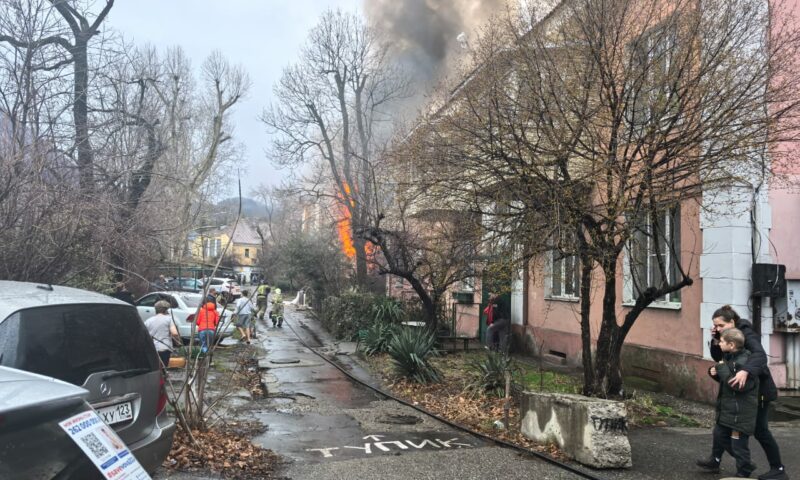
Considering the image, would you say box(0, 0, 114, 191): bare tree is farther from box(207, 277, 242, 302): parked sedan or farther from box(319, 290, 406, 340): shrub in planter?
box(319, 290, 406, 340): shrub in planter

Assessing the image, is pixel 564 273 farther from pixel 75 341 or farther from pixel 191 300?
pixel 191 300

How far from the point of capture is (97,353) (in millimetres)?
3848

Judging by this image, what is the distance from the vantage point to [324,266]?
23750 mm

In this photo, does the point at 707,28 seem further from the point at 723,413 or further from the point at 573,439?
the point at 573,439

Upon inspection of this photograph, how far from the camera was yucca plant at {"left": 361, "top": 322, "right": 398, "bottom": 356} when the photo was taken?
13.3 metres

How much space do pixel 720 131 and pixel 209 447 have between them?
261 inches

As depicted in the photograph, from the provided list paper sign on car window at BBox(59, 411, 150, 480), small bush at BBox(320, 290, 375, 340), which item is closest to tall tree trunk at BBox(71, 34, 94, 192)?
small bush at BBox(320, 290, 375, 340)

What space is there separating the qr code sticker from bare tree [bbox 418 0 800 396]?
607 cm

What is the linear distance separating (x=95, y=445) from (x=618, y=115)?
22.1 ft

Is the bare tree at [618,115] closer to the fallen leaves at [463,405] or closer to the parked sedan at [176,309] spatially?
the fallen leaves at [463,405]

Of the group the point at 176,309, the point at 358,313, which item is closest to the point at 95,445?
the point at 176,309

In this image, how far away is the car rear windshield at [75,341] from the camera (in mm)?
3389

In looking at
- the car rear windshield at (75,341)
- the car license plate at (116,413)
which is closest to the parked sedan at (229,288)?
the car rear windshield at (75,341)

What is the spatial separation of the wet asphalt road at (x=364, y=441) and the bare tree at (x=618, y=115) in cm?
265
